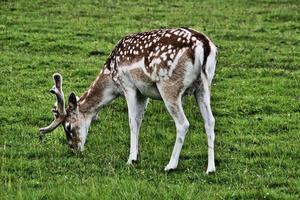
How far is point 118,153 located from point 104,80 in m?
1.22

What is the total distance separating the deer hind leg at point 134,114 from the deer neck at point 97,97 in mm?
567

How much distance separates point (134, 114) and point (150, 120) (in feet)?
7.98

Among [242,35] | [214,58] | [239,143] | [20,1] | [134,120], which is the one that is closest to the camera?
[214,58]

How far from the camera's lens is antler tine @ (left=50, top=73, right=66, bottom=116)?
34.5ft

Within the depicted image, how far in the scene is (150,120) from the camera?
12797 mm

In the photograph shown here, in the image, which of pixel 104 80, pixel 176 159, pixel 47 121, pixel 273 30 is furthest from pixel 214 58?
pixel 273 30

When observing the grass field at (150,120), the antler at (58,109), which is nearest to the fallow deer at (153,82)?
the antler at (58,109)

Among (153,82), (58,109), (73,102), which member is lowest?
(58,109)

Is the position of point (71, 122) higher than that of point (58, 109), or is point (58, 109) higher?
point (58, 109)

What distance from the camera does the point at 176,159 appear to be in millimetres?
9594

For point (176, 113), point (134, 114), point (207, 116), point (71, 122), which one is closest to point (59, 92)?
point (71, 122)

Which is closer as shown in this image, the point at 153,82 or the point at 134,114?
the point at 153,82

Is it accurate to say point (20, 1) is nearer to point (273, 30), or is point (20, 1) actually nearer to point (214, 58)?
point (273, 30)

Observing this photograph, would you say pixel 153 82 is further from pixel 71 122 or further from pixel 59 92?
pixel 71 122
